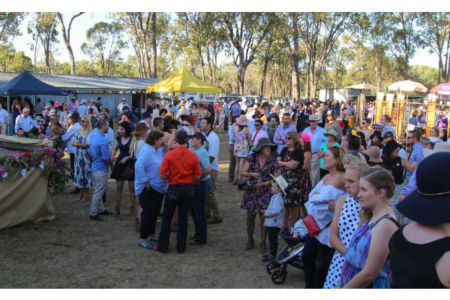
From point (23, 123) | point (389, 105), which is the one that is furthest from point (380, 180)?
point (389, 105)

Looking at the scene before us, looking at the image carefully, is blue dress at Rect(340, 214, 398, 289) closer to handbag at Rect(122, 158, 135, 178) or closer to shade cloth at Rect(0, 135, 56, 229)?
handbag at Rect(122, 158, 135, 178)

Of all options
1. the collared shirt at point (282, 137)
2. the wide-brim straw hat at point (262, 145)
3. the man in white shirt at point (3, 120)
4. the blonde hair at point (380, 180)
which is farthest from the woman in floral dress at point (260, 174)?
the man in white shirt at point (3, 120)

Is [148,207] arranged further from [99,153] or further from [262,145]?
[262,145]

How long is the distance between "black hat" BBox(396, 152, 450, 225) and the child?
129 inches

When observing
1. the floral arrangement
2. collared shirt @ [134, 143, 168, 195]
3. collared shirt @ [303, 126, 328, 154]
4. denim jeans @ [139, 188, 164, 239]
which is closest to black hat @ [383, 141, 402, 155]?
collared shirt @ [303, 126, 328, 154]

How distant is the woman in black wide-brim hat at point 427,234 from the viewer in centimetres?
172

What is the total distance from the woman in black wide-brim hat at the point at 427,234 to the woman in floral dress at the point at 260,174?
3501mm

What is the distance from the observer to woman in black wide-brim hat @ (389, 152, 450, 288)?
1.72 m

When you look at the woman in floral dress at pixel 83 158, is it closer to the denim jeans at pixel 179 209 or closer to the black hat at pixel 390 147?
the denim jeans at pixel 179 209

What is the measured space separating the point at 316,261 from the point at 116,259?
2876mm

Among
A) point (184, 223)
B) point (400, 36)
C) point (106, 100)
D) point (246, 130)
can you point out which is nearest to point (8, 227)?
point (184, 223)

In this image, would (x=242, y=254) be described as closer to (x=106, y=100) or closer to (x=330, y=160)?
(x=330, y=160)

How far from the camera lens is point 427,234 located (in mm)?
1797

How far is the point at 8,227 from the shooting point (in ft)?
21.5
